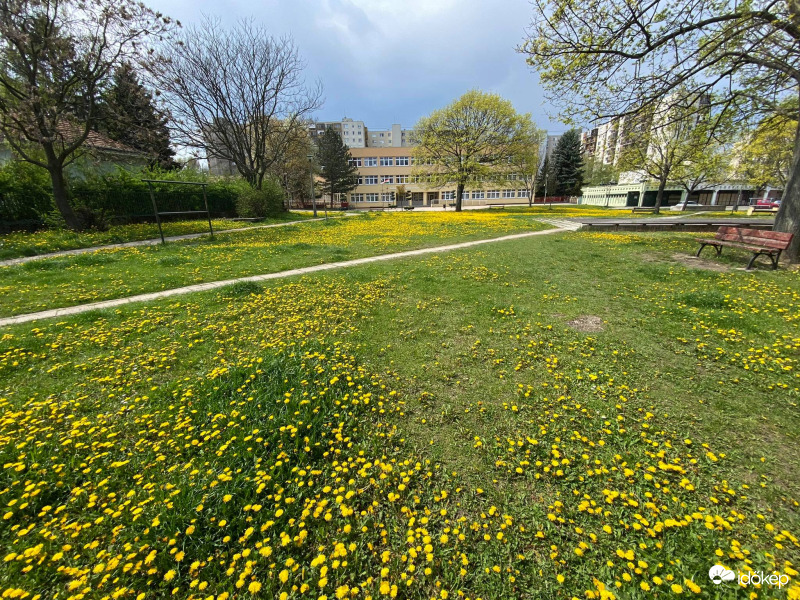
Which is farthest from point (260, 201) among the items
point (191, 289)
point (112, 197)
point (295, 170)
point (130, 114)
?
point (295, 170)

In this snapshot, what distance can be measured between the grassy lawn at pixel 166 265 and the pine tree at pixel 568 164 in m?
57.1

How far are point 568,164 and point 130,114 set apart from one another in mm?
66730

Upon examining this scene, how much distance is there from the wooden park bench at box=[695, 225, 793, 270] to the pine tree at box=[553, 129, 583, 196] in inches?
2342

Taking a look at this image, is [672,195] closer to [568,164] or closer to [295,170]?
[568,164]

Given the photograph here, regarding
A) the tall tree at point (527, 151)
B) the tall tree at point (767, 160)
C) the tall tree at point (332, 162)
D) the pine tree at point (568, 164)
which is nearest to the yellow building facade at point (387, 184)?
the pine tree at point (568, 164)

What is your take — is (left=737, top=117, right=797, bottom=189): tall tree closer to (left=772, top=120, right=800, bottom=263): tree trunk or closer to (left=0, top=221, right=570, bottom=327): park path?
(left=772, top=120, right=800, bottom=263): tree trunk

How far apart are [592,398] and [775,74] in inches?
567


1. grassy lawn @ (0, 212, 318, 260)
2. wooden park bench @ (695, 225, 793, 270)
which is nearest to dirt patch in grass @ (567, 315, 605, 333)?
wooden park bench @ (695, 225, 793, 270)

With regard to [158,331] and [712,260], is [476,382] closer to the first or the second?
[158,331]

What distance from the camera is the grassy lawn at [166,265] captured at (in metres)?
7.16

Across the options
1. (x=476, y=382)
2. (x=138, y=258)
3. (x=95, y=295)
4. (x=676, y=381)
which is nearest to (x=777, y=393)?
(x=676, y=381)

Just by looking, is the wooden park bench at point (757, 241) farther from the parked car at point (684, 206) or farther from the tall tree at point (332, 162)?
the tall tree at point (332, 162)

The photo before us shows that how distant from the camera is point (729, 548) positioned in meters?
2.12

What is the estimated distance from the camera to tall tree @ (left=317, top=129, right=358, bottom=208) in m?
57.4
